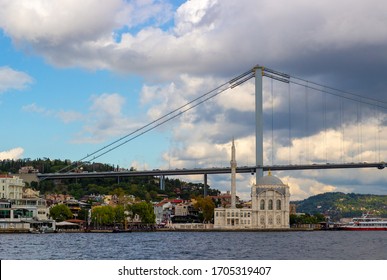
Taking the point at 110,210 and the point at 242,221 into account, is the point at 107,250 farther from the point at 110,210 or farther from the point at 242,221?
the point at 242,221

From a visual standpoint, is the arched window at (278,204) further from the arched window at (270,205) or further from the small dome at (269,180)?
the small dome at (269,180)


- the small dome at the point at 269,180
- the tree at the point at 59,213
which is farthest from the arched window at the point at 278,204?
the tree at the point at 59,213

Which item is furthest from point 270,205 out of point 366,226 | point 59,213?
point 59,213

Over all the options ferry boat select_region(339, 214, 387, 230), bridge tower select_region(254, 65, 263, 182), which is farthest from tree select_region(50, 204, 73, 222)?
ferry boat select_region(339, 214, 387, 230)

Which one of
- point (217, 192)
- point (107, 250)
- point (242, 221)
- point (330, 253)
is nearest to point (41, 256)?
point (107, 250)

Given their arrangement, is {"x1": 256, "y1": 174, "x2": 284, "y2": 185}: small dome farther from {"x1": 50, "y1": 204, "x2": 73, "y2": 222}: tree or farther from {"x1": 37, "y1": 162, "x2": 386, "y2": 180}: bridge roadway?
{"x1": 50, "y1": 204, "x2": 73, "y2": 222}: tree
